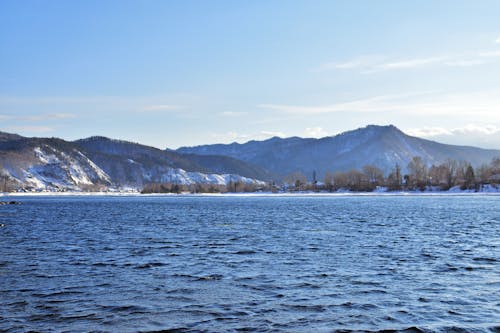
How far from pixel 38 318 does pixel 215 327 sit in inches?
315

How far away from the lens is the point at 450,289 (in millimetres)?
28156

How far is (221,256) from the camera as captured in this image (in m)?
41.2

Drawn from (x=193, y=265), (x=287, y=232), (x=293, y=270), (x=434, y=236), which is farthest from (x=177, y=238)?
(x=434, y=236)

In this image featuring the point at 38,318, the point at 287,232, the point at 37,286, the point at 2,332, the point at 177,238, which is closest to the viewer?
the point at 2,332

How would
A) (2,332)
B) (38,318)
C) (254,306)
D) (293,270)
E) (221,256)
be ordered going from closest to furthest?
(2,332) → (38,318) → (254,306) → (293,270) → (221,256)

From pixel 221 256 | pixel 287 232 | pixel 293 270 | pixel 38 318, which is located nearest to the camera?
pixel 38 318

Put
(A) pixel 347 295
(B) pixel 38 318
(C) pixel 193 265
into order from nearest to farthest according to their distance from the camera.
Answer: (B) pixel 38 318
(A) pixel 347 295
(C) pixel 193 265

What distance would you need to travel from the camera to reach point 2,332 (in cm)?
2027

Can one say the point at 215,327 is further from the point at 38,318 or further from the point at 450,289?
the point at 450,289

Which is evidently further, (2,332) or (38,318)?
(38,318)

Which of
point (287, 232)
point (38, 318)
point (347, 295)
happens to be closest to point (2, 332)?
point (38, 318)

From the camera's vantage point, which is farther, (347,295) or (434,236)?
(434,236)

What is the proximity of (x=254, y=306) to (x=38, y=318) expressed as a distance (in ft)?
31.9

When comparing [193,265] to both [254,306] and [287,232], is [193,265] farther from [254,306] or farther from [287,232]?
[287,232]
